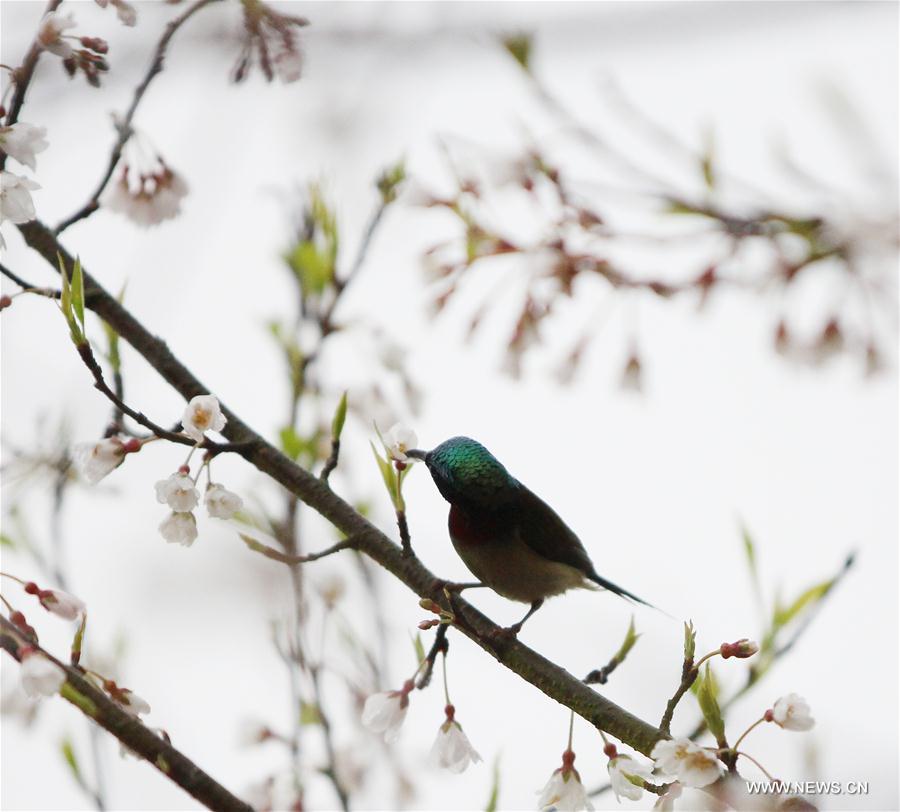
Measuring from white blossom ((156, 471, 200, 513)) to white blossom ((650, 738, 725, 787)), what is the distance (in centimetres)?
94

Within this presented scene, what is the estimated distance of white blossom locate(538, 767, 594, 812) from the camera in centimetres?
212

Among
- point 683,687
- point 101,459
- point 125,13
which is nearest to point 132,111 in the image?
point 125,13

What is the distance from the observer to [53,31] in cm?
210

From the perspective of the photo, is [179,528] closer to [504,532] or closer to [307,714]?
[504,532]

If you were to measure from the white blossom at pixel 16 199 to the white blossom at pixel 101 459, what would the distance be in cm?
43

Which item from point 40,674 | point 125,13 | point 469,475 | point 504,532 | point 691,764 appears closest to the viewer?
point 40,674

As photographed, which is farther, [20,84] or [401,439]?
[401,439]

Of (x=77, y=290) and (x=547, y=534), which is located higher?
(x=547, y=534)

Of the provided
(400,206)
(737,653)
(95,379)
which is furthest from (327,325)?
(737,653)

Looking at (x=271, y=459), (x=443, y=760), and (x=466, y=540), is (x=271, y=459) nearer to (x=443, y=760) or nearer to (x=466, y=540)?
(x=443, y=760)

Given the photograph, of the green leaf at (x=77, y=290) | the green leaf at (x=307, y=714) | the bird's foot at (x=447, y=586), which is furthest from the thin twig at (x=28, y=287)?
the green leaf at (x=307, y=714)

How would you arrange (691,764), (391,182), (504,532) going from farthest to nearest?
(391,182) → (504,532) → (691,764)

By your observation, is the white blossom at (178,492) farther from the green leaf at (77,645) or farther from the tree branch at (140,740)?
the tree branch at (140,740)

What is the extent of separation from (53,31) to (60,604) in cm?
109
